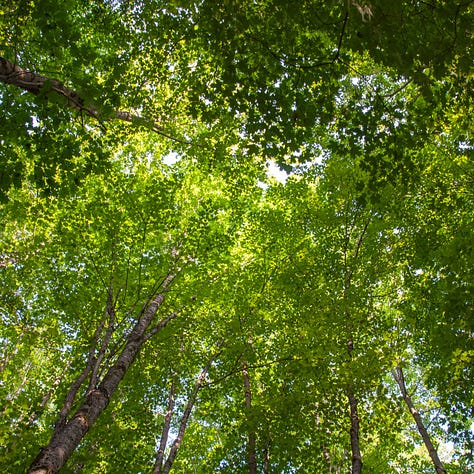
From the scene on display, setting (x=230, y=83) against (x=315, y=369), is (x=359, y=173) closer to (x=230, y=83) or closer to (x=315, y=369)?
(x=315, y=369)

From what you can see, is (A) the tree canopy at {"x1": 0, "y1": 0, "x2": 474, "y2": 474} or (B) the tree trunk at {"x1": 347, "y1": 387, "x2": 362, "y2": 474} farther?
(B) the tree trunk at {"x1": 347, "y1": 387, "x2": 362, "y2": 474}

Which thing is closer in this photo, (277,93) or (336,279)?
(277,93)

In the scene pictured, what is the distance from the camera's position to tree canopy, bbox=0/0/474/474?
4988 millimetres

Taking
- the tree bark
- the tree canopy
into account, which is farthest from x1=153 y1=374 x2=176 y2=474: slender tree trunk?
the tree bark

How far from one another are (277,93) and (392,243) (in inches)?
316

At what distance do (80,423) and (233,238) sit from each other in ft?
22.2

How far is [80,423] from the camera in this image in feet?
18.7

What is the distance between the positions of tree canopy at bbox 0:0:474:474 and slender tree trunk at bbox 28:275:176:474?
0.10ft

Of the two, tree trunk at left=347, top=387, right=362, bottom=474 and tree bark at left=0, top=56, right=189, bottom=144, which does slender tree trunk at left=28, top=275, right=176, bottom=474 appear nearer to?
tree bark at left=0, top=56, right=189, bottom=144

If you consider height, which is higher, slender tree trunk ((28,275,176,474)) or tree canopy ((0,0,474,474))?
tree canopy ((0,0,474,474))

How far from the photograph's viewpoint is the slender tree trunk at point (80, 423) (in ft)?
16.3

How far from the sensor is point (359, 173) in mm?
11086

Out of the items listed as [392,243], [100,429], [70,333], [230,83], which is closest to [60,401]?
[100,429]

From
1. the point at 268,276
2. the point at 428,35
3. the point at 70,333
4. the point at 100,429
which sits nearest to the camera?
the point at 428,35
